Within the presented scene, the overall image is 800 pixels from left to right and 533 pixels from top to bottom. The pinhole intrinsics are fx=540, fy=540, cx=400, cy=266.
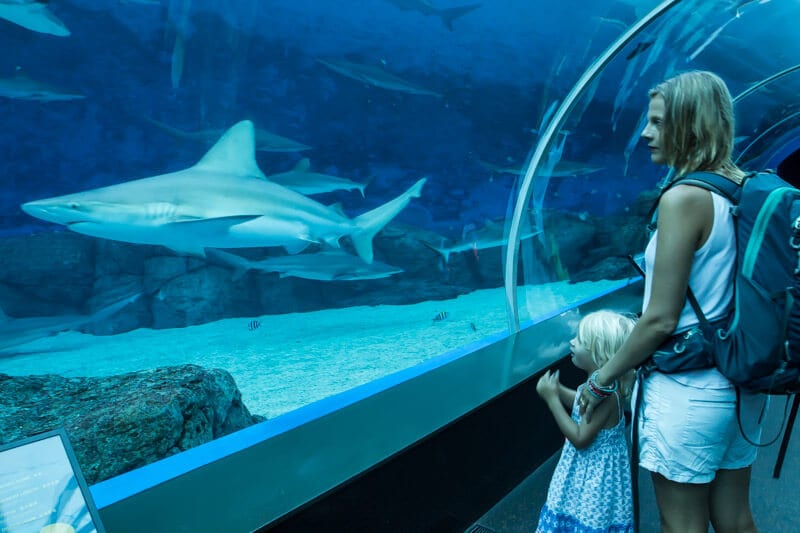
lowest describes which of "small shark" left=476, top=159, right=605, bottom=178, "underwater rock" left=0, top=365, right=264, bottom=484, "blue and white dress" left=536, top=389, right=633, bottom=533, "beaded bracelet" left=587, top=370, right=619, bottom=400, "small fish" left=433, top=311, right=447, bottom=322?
"small fish" left=433, top=311, right=447, bottom=322

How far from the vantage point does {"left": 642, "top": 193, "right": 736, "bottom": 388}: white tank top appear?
1192 millimetres

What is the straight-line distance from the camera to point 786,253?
110cm

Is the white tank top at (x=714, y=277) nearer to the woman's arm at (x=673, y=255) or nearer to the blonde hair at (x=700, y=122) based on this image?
the woman's arm at (x=673, y=255)

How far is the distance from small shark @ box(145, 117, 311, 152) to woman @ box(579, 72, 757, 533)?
1.83 metres

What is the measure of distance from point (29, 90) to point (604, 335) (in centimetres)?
197

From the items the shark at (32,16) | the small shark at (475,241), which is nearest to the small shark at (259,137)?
the shark at (32,16)

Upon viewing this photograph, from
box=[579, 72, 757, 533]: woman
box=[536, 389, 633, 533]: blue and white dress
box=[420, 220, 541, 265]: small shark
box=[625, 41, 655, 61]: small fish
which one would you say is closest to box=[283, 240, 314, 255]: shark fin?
box=[536, 389, 633, 533]: blue and white dress

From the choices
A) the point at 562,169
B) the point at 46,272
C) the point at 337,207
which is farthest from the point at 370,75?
the point at 46,272

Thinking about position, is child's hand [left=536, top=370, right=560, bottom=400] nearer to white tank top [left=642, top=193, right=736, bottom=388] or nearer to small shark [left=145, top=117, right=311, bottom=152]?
white tank top [left=642, top=193, right=736, bottom=388]

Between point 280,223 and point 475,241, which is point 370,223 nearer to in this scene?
point 280,223

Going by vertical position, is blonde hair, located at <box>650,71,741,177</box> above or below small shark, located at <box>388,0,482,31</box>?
below

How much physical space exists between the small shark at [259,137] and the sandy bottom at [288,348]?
0.84 m

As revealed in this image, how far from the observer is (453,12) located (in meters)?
3.87

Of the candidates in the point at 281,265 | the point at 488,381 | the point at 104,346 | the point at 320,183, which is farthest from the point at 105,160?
the point at 488,381
